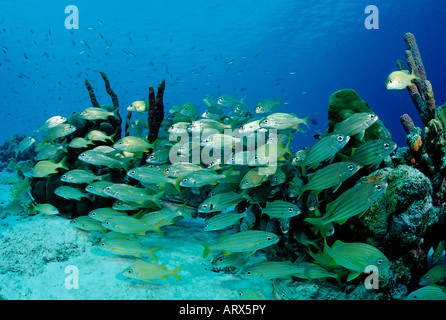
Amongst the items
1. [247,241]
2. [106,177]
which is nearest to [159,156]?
[106,177]

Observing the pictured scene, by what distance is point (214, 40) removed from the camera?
48375mm

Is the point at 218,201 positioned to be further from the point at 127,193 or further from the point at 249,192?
the point at 127,193

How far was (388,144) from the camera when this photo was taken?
9.76 feet

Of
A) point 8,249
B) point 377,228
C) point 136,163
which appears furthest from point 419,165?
point 8,249

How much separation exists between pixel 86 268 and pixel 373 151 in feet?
13.5

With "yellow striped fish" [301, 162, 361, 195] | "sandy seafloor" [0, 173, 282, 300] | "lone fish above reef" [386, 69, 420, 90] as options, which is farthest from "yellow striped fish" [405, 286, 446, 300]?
"lone fish above reef" [386, 69, 420, 90]

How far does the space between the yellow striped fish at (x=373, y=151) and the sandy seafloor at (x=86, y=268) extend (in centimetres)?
209

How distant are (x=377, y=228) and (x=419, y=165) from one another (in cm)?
144

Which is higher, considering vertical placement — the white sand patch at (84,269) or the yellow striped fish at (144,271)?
the yellow striped fish at (144,271)

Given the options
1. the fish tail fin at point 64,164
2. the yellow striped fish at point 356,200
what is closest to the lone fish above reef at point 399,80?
the yellow striped fish at point 356,200

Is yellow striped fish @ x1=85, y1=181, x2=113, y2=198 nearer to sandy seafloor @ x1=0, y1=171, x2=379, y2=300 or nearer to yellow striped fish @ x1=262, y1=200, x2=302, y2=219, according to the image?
sandy seafloor @ x1=0, y1=171, x2=379, y2=300

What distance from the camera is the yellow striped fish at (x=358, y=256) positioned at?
2529 millimetres

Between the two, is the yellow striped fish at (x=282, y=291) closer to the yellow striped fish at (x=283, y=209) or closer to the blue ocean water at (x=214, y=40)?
the yellow striped fish at (x=283, y=209)

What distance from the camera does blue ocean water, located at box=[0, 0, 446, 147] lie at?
4025 centimetres
